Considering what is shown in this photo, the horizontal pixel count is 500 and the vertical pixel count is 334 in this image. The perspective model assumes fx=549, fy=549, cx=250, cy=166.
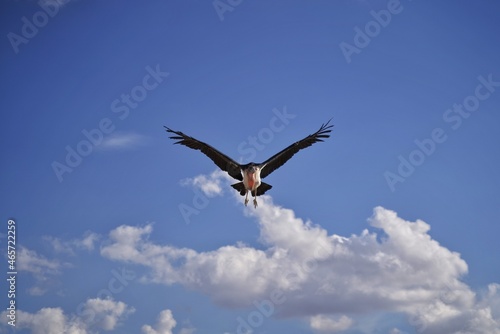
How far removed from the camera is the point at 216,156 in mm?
36750

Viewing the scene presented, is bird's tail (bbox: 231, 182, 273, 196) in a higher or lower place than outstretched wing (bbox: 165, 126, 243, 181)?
lower

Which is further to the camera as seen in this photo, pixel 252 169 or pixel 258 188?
pixel 258 188

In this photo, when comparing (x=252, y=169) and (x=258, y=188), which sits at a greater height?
(x=252, y=169)

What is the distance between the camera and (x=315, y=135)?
1468 inches

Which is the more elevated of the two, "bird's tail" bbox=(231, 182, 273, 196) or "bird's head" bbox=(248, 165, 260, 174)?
"bird's head" bbox=(248, 165, 260, 174)

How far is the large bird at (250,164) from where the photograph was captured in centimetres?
3553

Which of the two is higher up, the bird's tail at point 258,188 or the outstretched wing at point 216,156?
the outstretched wing at point 216,156

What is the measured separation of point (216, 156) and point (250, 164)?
2.49m

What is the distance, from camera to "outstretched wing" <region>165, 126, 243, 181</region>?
36.1 meters

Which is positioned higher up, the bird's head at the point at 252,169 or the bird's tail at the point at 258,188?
the bird's head at the point at 252,169

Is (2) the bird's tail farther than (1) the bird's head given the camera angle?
Yes

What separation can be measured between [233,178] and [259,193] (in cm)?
215

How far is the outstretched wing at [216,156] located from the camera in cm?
3606

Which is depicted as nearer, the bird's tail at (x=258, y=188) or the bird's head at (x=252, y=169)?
the bird's head at (x=252, y=169)
